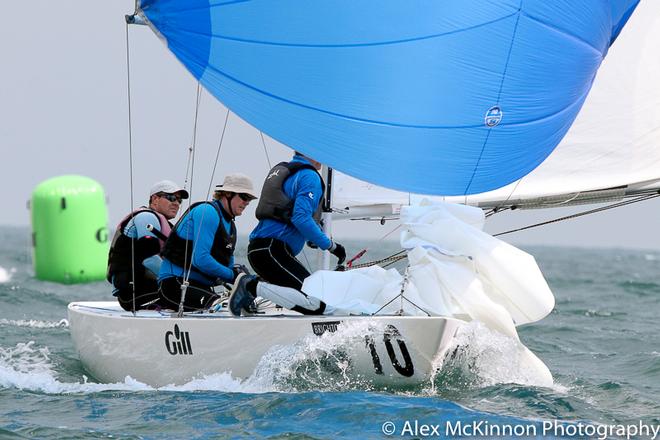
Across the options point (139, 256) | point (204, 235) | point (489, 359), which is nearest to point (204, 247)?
point (204, 235)

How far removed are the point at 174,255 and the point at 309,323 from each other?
4.37ft

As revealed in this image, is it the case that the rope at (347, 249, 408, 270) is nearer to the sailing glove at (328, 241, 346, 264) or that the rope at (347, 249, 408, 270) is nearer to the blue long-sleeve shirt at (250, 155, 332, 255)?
the sailing glove at (328, 241, 346, 264)

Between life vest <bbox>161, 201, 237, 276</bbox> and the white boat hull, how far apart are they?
0.36m

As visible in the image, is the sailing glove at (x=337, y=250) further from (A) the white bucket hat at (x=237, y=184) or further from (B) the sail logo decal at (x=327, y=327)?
(B) the sail logo decal at (x=327, y=327)

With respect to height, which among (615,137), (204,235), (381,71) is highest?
(381,71)

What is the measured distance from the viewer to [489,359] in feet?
18.8

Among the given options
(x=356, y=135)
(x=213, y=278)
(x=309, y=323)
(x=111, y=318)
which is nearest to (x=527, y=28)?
(x=356, y=135)

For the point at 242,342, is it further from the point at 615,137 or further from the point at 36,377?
the point at 615,137

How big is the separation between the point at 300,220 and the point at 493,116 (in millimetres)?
1223

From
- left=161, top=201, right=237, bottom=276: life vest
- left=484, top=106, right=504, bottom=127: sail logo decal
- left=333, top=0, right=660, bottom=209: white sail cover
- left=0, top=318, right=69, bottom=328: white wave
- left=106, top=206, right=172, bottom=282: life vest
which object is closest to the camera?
left=484, top=106, right=504, bottom=127: sail logo decal

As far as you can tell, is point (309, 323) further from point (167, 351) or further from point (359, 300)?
point (167, 351)

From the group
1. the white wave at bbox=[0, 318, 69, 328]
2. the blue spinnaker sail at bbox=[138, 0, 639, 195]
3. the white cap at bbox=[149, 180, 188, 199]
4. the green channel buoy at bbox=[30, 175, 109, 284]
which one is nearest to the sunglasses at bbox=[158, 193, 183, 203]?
the white cap at bbox=[149, 180, 188, 199]

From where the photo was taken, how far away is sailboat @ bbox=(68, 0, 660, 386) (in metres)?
5.53

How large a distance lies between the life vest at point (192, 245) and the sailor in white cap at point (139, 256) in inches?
13.1
